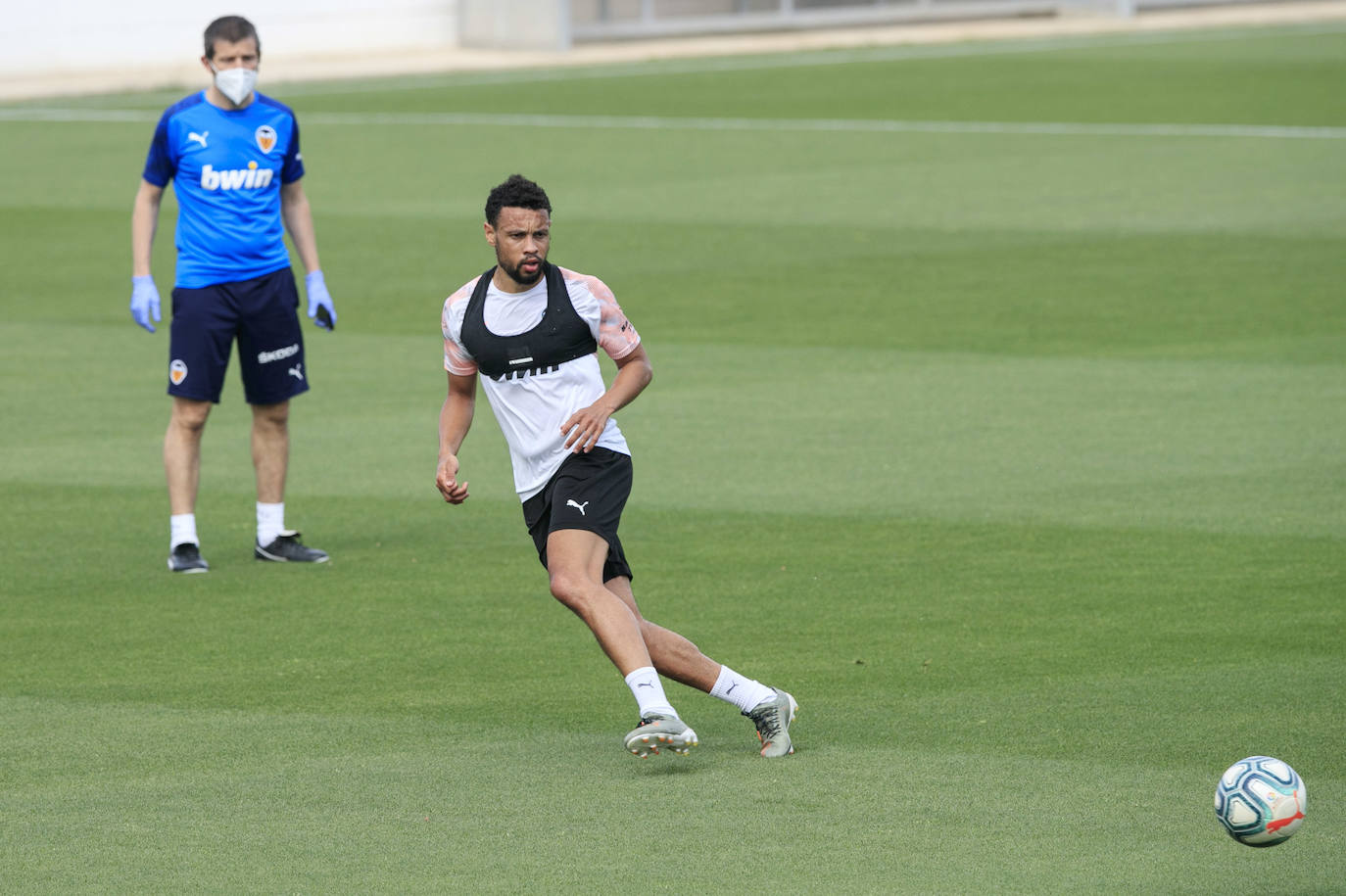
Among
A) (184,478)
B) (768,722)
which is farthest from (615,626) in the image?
(184,478)

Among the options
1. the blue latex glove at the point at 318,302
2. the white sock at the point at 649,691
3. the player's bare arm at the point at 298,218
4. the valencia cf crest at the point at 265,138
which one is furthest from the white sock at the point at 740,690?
the valencia cf crest at the point at 265,138

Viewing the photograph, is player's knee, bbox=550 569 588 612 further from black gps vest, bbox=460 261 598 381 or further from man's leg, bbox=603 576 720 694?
black gps vest, bbox=460 261 598 381

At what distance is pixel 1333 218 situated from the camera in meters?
21.7

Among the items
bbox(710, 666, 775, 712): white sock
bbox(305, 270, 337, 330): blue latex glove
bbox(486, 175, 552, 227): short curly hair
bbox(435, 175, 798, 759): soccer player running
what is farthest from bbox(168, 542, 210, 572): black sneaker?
bbox(710, 666, 775, 712): white sock

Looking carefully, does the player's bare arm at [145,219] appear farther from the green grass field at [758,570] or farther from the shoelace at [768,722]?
the shoelace at [768,722]

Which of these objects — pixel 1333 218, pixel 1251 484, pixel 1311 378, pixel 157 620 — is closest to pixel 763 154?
pixel 1333 218

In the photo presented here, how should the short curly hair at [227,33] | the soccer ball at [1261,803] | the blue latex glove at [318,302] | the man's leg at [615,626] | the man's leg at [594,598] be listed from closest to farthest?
the soccer ball at [1261,803] < the man's leg at [615,626] < the man's leg at [594,598] < the short curly hair at [227,33] < the blue latex glove at [318,302]

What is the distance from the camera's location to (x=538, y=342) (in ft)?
24.9

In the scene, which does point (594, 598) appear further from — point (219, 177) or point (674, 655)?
point (219, 177)

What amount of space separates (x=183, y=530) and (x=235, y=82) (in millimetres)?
2125

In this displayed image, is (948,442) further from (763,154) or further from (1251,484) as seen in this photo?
(763,154)

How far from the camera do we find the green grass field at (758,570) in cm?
682

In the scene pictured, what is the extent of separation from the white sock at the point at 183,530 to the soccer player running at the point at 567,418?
124 inches

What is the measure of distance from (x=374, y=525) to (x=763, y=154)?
1666 cm
